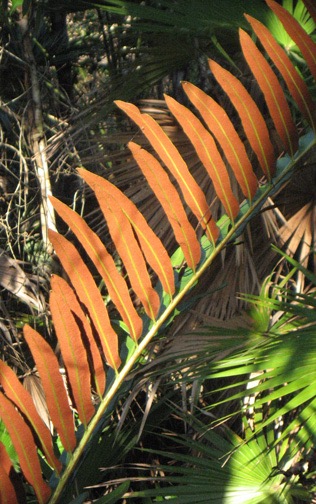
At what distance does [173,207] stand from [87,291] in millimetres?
180

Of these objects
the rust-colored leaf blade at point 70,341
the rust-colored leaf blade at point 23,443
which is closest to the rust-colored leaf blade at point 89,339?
the rust-colored leaf blade at point 70,341

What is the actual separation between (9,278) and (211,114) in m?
1.85

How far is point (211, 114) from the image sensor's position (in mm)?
1014

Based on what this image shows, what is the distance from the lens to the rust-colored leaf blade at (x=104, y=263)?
3.05 feet

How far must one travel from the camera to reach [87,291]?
91cm

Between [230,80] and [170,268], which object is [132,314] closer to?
[170,268]

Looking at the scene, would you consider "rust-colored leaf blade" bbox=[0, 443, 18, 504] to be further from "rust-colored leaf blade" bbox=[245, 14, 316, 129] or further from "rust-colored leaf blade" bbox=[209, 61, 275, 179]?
"rust-colored leaf blade" bbox=[245, 14, 316, 129]

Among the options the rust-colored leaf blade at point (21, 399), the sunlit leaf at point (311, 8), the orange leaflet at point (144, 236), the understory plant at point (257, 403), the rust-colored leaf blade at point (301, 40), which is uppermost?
the sunlit leaf at point (311, 8)

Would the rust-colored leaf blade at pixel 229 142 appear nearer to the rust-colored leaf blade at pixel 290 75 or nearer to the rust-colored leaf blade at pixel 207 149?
the rust-colored leaf blade at pixel 207 149

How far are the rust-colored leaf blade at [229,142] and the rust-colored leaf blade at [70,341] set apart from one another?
12.4 inches

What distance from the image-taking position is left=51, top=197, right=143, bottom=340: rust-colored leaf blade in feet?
3.05

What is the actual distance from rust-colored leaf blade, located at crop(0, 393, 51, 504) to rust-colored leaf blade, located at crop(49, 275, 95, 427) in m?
0.08

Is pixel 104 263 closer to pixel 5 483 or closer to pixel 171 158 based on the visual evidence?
pixel 171 158

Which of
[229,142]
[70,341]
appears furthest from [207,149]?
[70,341]
